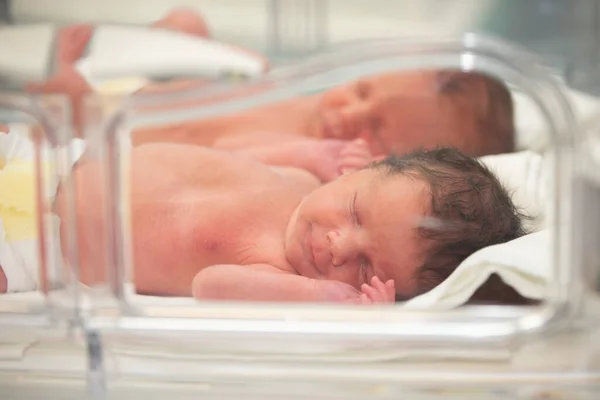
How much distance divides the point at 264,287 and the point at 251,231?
82mm

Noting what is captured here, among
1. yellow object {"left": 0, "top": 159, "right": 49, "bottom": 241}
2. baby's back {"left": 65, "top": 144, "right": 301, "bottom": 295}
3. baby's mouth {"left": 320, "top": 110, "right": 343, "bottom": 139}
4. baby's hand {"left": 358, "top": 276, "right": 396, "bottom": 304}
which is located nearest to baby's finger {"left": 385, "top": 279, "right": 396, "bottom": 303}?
baby's hand {"left": 358, "top": 276, "right": 396, "bottom": 304}

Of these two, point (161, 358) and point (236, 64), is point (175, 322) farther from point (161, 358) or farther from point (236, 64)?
point (236, 64)

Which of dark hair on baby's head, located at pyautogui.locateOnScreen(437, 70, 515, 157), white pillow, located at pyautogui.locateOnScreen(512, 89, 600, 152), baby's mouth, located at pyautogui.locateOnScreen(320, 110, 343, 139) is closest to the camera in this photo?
white pillow, located at pyautogui.locateOnScreen(512, 89, 600, 152)

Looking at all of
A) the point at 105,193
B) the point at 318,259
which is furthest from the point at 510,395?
the point at 105,193

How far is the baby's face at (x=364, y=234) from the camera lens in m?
0.64

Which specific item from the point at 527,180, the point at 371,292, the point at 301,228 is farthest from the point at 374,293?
the point at 527,180

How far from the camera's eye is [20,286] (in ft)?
2.15

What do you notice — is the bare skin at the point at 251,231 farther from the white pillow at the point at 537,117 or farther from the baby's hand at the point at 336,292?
the white pillow at the point at 537,117

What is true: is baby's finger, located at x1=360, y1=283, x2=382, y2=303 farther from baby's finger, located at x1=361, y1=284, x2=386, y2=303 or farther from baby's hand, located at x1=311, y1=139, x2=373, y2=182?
baby's hand, located at x1=311, y1=139, x2=373, y2=182

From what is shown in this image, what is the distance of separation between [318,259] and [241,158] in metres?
0.16

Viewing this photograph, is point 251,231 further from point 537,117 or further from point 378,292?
point 537,117

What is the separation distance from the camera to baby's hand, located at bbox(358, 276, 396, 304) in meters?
0.64

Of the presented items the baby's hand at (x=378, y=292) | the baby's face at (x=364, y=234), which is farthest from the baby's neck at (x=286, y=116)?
the baby's hand at (x=378, y=292)

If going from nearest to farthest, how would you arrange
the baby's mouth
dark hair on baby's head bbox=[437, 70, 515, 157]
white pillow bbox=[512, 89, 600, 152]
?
white pillow bbox=[512, 89, 600, 152]
dark hair on baby's head bbox=[437, 70, 515, 157]
the baby's mouth
